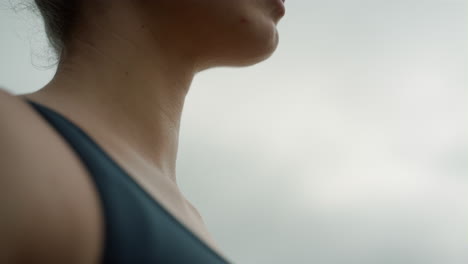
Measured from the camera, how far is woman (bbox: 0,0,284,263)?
3.42 feet

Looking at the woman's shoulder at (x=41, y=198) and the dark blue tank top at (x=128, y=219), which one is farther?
the dark blue tank top at (x=128, y=219)

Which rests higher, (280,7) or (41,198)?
(280,7)

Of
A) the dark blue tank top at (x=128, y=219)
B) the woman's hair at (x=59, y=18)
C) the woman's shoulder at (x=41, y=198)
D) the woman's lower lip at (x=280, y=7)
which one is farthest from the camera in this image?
the woman's lower lip at (x=280, y=7)

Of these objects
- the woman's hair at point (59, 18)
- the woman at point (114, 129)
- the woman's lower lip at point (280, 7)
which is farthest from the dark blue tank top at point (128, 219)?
the woman's lower lip at point (280, 7)

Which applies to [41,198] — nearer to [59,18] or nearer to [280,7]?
[59,18]

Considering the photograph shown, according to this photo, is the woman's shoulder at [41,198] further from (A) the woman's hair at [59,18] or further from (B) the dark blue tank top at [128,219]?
(A) the woman's hair at [59,18]

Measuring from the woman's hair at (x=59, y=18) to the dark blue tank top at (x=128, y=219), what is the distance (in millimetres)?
606

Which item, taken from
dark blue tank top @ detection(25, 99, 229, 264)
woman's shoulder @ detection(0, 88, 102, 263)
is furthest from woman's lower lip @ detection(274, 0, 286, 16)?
woman's shoulder @ detection(0, 88, 102, 263)

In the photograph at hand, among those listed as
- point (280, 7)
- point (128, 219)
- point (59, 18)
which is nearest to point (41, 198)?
point (128, 219)

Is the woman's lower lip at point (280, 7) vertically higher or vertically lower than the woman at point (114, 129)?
higher

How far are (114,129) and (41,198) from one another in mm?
589

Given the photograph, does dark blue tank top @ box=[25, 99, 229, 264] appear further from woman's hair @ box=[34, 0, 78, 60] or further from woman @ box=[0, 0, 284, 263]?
woman's hair @ box=[34, 0, 78, 60]

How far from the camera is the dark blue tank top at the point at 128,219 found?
116cm

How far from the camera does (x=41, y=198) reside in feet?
3.39
